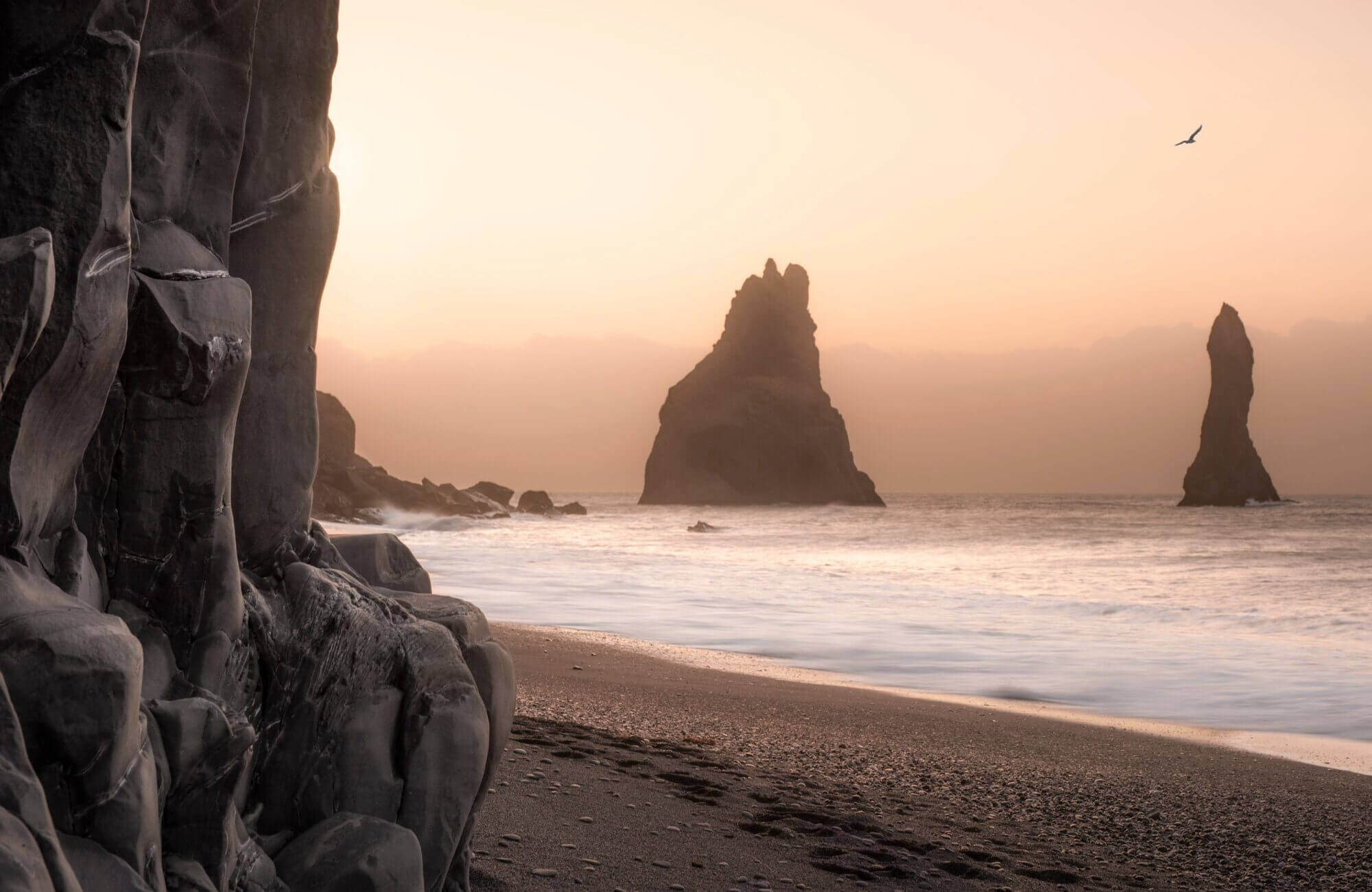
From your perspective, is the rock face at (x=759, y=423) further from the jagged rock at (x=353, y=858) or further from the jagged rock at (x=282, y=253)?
the jagged rock at (x=353, y=858)

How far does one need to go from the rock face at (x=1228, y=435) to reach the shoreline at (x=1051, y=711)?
6831 cm

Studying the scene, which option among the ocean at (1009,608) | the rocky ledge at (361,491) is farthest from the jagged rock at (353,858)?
the rocky ledge at (361,491)

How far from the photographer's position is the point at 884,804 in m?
4.61

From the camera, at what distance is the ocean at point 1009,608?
28.0ft

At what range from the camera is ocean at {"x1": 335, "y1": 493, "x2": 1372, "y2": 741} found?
8.53m

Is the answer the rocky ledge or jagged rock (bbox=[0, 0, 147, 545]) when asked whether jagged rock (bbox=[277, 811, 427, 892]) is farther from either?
the rocky ledge

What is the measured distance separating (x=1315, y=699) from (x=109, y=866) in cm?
832

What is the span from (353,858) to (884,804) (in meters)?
2.69

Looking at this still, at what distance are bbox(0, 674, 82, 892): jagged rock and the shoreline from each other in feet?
20.2

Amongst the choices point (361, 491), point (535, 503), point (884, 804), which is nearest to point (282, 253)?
point (884, 804)

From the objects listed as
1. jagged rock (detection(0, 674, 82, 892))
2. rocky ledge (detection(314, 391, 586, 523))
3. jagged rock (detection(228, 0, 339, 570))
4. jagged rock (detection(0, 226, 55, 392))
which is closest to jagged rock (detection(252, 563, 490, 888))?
jagged rock (detection(228, 0, 339, 570))

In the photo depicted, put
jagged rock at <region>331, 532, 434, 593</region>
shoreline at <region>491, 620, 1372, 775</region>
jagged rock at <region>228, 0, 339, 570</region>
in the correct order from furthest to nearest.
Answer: shoreline at <region>491, 620, 1372, 775</region>, jagged rock at <region>331, 532, 434, 593</region>, jagged rock at <region>228, 0, 339, 570</region>

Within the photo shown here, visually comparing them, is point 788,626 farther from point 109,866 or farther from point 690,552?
point 690,552

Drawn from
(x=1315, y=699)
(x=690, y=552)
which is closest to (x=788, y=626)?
(x=1315, y=699)
